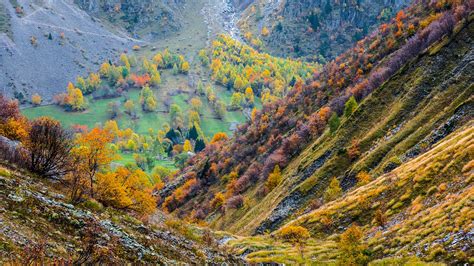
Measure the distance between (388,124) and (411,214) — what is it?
110 ft

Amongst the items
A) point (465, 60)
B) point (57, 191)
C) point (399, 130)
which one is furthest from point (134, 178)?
point (465, 60)

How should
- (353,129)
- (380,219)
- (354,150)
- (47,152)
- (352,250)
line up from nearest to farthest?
(47,152), (352,250), (380,219), (354,150), (353,129)

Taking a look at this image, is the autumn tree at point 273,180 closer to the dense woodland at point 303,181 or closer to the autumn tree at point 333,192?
the dense woodland at point 303,181

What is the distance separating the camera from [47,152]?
113 feet

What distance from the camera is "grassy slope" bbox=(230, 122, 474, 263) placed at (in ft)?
111

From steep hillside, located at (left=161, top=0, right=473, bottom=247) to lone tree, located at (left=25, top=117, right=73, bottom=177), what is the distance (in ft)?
152

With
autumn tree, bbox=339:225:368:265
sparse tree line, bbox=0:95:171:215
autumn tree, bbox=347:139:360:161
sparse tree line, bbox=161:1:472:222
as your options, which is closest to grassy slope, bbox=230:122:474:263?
autumn tree, bbox=339:225:368:265

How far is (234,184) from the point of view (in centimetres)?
11412

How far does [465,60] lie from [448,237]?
165 ft

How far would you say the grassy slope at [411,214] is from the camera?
1337 inches

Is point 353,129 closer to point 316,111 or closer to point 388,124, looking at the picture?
point 388,124

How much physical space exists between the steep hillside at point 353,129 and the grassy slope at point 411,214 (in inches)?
335

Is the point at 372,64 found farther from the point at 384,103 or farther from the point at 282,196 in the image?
the point at 282,196

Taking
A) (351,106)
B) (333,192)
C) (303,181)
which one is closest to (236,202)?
(303,181)
